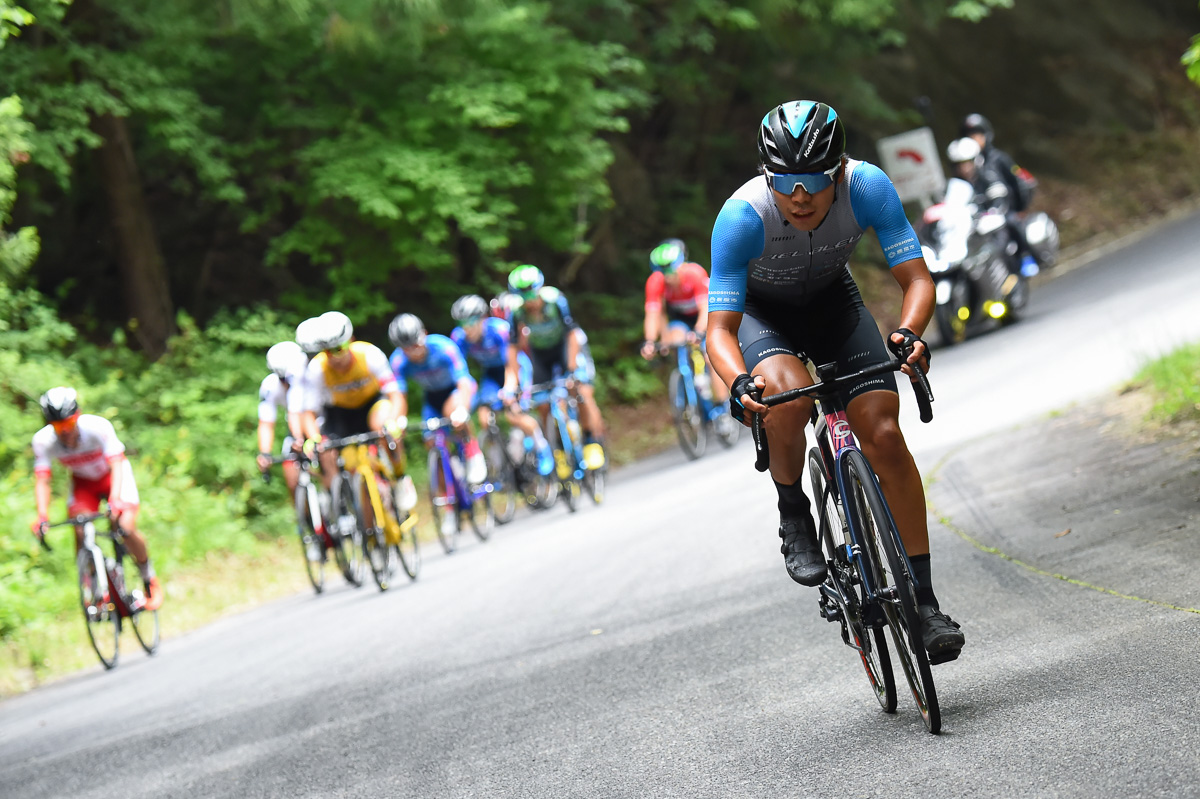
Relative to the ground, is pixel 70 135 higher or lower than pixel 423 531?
higher

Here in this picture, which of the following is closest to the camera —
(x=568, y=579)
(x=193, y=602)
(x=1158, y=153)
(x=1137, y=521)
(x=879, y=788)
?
(x=879, y=788)

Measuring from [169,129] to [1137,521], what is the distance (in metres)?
14.3

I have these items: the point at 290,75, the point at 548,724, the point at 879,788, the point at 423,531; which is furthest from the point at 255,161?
the point at 879,788


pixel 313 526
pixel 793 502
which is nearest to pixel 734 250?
pixel 793 502

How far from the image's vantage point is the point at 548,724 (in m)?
6.17

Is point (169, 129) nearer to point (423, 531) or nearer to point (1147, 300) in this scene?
point (423, 531)

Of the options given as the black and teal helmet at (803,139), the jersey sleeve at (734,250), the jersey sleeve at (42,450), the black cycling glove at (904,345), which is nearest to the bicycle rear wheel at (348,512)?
the jersey sleeve at (42,450)

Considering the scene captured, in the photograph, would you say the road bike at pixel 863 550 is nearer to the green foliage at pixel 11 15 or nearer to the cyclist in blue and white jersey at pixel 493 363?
the green foliage at pixel 11 15

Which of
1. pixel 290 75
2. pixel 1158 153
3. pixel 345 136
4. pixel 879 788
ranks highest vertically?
pixel 290 75

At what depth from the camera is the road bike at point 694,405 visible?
16.4 metres

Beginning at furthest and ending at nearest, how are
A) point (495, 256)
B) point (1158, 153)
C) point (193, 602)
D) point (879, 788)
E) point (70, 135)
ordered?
point (1158, 153)
point (495, 256)
point (70, 135)
point (193, 602)
point (879, 788)

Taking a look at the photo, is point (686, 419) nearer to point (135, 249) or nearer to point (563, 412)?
point (563, 412)

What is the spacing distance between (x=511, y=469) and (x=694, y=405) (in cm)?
237

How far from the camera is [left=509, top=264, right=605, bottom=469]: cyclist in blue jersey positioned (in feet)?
49.5
